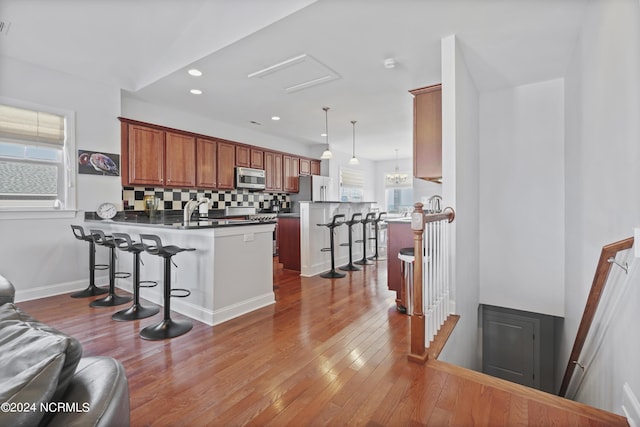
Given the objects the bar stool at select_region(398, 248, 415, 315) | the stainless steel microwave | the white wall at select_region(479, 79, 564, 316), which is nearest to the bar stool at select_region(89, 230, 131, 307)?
the stainless steel microwave

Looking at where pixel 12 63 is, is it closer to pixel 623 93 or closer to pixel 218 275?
pixel 218 275

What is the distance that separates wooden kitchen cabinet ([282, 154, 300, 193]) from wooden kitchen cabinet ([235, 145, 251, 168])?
107 centimetres

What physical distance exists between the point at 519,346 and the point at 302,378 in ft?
12.0

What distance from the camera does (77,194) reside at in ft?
12.7

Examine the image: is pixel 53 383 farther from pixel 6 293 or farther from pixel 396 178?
pixel 396 178

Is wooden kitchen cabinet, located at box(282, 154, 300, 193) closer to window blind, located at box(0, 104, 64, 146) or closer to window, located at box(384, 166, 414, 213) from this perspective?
window, located at box(384, 166, 414, 213)

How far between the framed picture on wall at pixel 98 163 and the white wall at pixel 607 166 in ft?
17.0

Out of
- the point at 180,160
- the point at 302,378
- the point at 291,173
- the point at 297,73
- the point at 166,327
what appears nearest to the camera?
the point at 302,378

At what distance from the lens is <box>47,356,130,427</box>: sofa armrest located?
27.0 inches

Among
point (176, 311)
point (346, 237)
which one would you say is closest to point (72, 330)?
point (176, 311)

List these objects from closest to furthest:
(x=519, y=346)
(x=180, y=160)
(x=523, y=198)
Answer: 1. (x=523, y=198)
2. (x=519, y=346)
3. (x=180, y=160)

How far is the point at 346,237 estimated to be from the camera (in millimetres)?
5508

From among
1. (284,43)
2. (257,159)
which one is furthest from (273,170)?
(284,43)

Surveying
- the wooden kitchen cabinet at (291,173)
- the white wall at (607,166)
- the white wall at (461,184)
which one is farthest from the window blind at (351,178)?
the white wall at (607,166)
